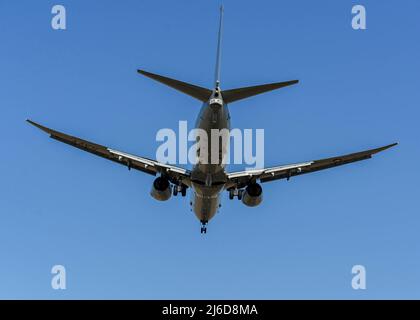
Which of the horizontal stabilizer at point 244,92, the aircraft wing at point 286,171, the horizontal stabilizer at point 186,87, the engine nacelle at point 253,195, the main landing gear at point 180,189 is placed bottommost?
the engine nacelle at point 253,195

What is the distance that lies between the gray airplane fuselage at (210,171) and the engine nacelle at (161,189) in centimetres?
164

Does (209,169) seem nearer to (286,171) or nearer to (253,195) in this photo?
(253,195)

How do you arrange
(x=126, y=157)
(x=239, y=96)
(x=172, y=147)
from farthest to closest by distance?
(x=126, y=157) < (x=172, y=147) < (x=239, y=96)

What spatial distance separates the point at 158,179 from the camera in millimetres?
39562

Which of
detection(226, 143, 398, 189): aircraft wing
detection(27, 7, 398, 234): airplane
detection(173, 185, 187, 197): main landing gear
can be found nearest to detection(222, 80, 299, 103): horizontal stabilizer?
detection(27, 7, 398, 234): airplane

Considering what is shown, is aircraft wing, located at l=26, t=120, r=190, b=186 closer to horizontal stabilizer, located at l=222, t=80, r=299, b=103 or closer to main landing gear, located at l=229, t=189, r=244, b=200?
main landing gear, located at l=229, t=189, r=244, b=200

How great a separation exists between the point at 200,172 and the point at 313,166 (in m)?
8.33

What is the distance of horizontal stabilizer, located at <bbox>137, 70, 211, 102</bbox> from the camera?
32.9 metres

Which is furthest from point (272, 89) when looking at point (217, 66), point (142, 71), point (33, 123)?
point (33, 123)

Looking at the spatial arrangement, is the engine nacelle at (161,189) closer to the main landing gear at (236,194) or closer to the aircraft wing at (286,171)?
the aircraft wing at (286,171)

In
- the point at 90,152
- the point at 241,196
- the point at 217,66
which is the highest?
the point at 217,66

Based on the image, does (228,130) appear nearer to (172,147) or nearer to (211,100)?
(211,100)

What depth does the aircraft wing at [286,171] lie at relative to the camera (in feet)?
134

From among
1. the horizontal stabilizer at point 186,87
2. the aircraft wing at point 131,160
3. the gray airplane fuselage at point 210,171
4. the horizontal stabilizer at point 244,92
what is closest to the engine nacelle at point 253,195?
the gray airplane fuselage at point 210,171
